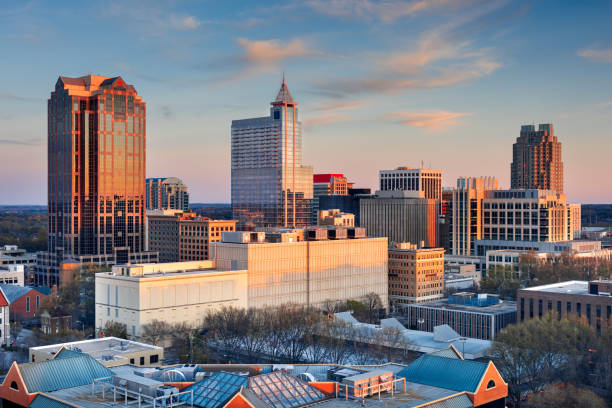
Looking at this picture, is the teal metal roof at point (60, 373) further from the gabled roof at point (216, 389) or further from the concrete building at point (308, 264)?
the concrete building at point (308, 264)

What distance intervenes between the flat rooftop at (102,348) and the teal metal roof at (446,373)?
127ft

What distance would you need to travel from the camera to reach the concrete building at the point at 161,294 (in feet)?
431

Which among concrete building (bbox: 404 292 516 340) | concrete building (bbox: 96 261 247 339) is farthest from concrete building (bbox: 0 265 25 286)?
concrete building (bbox: 404 292 516 340)

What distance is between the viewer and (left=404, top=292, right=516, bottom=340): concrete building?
133 metres

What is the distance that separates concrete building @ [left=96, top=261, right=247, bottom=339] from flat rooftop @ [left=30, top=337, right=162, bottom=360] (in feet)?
108

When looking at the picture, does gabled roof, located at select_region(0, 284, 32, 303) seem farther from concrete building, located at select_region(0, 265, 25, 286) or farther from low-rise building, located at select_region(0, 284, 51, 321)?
concrete building, located at select_region(0, 265, 25, 286)

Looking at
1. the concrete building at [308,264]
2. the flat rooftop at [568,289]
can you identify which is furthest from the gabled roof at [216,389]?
the concrete building at [308,264]

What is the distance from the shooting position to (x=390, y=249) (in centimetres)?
19525

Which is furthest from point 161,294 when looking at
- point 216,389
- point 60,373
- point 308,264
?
point 216,389

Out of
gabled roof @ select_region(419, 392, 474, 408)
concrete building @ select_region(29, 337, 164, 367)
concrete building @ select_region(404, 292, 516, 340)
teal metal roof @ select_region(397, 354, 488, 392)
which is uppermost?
teal metal roof @ select_region(397, 354, 488, 392)

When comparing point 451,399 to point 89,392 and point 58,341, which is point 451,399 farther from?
point 58,341

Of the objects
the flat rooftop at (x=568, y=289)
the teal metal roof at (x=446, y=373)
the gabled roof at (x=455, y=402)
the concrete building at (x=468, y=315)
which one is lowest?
the concrete building at (x=468, y=315)

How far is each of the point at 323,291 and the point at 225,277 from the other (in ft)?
101

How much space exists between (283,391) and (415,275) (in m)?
→ 132
